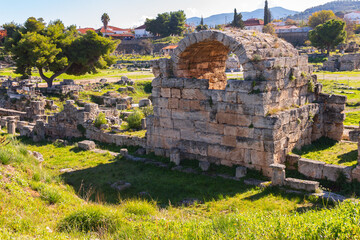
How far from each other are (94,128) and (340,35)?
50.1 metres

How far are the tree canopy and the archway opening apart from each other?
77.8 metres

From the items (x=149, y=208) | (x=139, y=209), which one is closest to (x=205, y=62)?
(x=149, y=208)

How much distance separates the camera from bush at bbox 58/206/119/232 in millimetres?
6675

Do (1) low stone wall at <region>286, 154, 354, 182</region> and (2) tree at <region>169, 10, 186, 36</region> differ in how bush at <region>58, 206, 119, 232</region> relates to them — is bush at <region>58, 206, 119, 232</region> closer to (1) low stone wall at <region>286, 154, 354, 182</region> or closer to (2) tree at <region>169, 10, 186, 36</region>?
(1) low stone wall at <region>286, 154, 354, 182</region>

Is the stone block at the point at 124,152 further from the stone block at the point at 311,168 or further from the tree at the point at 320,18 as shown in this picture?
the tree at the point at 320,18

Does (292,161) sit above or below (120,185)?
above

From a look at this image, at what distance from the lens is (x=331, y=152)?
458 inches

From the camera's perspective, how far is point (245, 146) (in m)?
10.8

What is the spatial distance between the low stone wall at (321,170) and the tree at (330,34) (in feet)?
167

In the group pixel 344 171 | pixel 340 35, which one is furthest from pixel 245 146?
pixel 340 35

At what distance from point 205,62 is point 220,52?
0.75m

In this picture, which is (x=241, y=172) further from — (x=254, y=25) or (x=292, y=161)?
(x=254, y=25)

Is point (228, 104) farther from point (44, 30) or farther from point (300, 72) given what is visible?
point (44, 30)

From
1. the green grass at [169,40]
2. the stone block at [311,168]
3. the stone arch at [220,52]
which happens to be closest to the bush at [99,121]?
the stone arch at [220,52]
